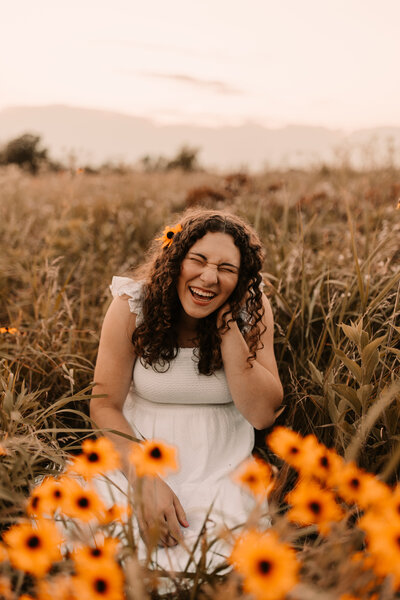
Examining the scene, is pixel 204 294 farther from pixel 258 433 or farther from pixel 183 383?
pixel 258 433

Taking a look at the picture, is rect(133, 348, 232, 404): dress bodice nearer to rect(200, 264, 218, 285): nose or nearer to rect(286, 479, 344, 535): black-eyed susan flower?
rect(200, 264, 218, 285): nose

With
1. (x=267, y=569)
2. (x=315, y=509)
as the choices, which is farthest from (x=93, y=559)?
(x=315, y=509)

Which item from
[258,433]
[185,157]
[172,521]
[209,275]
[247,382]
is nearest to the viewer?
[172,521]

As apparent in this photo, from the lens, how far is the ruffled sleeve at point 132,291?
1.96 meters

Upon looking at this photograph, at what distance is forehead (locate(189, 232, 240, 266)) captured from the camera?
1.76 metres

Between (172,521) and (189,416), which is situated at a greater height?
(189,416)

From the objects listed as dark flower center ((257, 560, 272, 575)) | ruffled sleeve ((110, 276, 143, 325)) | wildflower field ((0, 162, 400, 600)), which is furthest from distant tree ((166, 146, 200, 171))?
dark flower center ((257, 560, 272, 575))

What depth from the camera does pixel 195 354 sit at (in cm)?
194

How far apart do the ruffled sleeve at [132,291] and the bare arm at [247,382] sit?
382mm

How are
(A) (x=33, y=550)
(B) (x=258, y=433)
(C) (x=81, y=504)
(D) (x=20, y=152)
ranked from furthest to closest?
(D) (x=20, y=152) < (B) (x=258, y=433) < (C) (x=81, y=504) < (A) (x=33, y=550)

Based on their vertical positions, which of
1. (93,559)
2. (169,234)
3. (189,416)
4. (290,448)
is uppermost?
(169,234)

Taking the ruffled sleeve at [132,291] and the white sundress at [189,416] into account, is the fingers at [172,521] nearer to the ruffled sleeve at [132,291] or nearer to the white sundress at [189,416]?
the white sundress at [189,416]

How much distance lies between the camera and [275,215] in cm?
429

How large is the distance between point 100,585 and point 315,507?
40 cm
